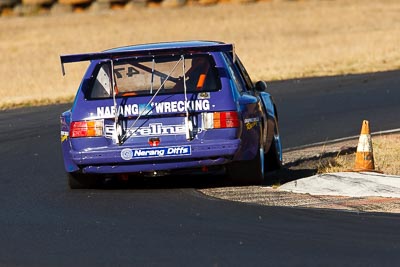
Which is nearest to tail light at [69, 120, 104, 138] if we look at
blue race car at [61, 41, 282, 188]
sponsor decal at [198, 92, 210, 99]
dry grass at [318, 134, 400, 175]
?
blue race car at [61, 41, 282, 188]

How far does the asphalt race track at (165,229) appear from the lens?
293 inches

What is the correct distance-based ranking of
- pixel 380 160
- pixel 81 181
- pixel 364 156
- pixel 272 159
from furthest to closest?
pixel 380 160 → pixel 272 159 → pixel 364 156 → pixel 81 181

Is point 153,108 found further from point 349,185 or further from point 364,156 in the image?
point 364,156

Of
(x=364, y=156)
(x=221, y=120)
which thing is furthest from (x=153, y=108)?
(x=364, y=156)

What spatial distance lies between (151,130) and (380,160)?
3.08 m

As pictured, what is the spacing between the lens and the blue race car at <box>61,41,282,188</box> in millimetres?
10523

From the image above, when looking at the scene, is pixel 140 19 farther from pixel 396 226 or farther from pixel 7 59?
pixel 396 226

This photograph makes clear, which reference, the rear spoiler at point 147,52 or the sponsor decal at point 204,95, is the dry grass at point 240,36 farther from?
the sponsor decal at point 204,95

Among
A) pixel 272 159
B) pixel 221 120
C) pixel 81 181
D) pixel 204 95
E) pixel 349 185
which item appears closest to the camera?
pixel 349 185

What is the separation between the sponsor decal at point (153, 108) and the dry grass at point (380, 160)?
69.7 inches

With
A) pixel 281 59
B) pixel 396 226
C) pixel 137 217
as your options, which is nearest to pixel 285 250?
pixel 396 226

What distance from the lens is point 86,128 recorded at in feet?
35.1

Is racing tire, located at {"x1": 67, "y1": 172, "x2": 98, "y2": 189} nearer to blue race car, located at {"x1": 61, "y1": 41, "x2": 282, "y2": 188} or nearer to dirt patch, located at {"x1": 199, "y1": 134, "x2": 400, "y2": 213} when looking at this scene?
blue race car, located at {"x1": 61, "y1": 41, "x2": 282, "y2": 188}

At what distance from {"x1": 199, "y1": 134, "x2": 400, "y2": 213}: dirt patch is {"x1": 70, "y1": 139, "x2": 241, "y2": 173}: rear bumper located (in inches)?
12.2
